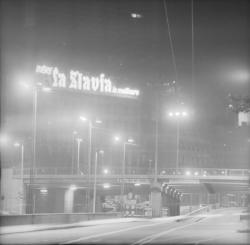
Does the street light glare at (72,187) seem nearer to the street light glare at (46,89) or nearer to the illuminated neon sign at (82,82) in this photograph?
the street light glare at (46,89)

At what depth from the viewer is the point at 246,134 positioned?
478 feet

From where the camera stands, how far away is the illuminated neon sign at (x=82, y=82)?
103 metres

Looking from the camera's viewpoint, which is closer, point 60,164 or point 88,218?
point 88,218

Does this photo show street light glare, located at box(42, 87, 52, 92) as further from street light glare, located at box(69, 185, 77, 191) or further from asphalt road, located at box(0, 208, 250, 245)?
asphalt road, located at box(0, 208, 250, 245)

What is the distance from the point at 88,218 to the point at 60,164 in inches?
2551

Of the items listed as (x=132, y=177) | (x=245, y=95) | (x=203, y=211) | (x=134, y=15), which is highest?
(x=134, y=15)

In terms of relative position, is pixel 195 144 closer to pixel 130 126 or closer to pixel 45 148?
pixel 130 126

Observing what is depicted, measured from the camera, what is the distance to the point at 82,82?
109625 mm

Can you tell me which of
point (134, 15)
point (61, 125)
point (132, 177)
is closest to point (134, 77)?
point (61, 125)

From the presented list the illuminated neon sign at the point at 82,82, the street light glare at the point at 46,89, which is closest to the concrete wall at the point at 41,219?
the street light glare at the point at 46,89

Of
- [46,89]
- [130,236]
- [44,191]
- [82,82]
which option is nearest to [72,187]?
[44,191]

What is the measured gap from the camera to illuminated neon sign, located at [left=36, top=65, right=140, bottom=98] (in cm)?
10344

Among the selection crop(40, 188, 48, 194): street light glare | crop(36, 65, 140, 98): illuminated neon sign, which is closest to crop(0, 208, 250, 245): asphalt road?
crop(40, 188, 48, 194): street light glare

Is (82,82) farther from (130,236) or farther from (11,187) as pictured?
(130,236)
